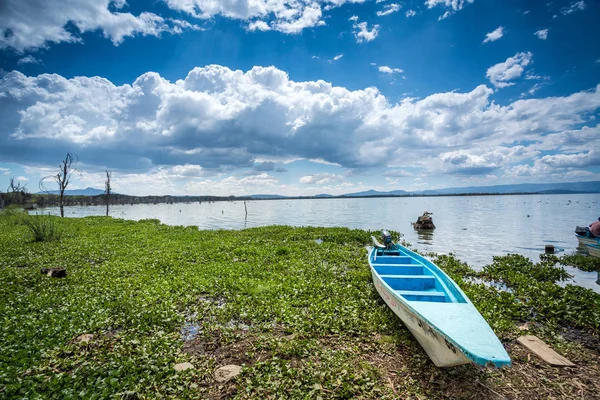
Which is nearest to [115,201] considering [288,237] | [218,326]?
[288,237]

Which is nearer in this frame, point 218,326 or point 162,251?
point 218,326

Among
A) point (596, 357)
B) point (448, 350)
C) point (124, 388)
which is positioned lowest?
point (596, 357)

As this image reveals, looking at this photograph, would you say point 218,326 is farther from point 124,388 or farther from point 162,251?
point 162,251

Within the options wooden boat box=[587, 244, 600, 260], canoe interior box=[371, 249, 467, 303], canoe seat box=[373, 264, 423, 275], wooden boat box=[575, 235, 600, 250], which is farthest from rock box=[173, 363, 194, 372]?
wooden boat box=[575, 235, 600, 250]

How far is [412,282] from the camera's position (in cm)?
919

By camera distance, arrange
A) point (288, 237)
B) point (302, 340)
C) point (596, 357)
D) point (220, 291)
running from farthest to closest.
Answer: point (288, 237), point (220, 291), point (302, 340), point (596, 357)

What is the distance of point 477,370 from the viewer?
18.6ft

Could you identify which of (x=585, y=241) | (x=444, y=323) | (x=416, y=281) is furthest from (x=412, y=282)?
(x=585, y=241)

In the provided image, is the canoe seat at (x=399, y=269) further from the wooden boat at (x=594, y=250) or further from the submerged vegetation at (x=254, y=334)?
the wooden boat at (x=594, y=250)

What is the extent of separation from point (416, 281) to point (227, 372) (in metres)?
6.41

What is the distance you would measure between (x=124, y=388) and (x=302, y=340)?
3.53 metres

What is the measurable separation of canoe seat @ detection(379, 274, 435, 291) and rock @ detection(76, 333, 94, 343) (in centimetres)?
822

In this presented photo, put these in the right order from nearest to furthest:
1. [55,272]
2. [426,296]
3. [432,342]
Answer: [432,342] → [426,296] → [55,272]

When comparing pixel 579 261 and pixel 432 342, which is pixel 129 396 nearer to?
pixel 432 342
